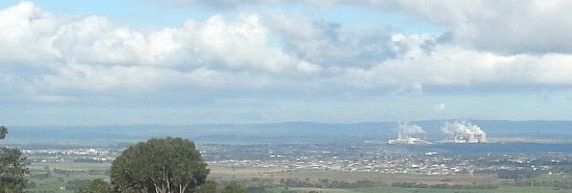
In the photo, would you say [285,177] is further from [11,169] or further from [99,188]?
[11,169]

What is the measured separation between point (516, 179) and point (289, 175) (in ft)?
119

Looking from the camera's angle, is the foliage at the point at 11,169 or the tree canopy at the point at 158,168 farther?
the tree canopy at the point at 158,168

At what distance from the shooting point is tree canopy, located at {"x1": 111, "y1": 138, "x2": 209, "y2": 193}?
162ft

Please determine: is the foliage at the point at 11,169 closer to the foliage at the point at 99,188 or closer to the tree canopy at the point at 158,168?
the foliage at the point at 99,188

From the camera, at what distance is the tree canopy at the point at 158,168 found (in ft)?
162

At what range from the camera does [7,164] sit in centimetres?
4825

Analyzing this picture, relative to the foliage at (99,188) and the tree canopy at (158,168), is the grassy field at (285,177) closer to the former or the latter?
the tree canopy at (158,168)

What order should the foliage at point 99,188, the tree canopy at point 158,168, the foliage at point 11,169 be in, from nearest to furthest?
1. the foliage at point 11,169
2. the foliage at point 99,188
3. the tree canopy at point 158,168

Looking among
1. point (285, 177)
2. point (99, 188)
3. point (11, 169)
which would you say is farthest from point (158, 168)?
point (285, 177)

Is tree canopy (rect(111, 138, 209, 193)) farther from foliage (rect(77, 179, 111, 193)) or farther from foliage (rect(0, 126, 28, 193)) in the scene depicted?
foliage (rect(0, 126, 28, 193))

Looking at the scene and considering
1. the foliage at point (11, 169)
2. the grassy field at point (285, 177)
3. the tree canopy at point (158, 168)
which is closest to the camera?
the foliage at point (11, 169)

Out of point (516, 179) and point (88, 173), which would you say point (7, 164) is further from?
point (516, 179)

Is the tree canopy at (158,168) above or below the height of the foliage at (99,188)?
above

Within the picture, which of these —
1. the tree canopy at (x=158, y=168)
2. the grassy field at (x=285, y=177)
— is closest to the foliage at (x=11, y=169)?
the tree canopy at (x=158, y=168)
